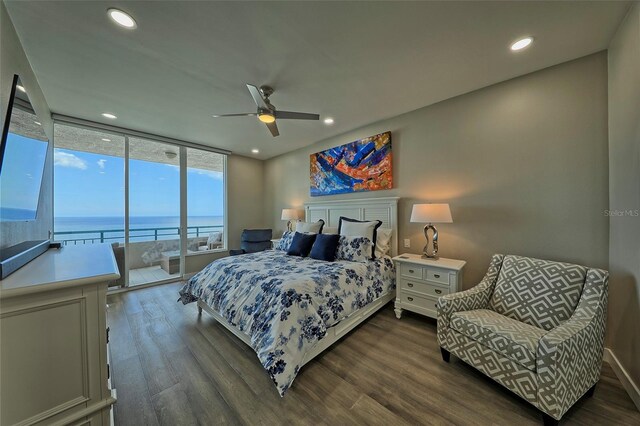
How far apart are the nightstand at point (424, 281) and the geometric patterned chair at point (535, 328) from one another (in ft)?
1.07

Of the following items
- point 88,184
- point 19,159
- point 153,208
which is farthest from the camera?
point 153,208

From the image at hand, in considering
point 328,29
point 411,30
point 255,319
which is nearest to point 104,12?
point 328,29

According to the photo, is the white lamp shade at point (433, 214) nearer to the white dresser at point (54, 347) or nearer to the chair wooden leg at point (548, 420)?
the chair wooden leg at point (548, 420)

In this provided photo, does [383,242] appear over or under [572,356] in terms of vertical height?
over

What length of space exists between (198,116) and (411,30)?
9.36 ft

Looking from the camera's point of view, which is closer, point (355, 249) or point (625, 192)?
point (625, 192)

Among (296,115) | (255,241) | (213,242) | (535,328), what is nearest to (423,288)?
(535,328)

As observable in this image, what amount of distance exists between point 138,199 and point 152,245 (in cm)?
139

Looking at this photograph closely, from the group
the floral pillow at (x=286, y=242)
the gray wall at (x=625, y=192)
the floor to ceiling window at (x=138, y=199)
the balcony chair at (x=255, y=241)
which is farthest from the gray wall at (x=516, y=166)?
the floor to ceiling window at (x=138, y=199)

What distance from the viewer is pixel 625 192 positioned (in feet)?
5.47

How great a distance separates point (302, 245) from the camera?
3.18m

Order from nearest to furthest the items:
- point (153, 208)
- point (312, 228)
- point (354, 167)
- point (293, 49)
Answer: point (293, 49)
point (312, 228)
point (354, 167)
point (153, 208)

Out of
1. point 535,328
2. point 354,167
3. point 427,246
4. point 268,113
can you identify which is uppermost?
point 268,113

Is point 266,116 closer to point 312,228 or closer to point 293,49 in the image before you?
point 293,49
